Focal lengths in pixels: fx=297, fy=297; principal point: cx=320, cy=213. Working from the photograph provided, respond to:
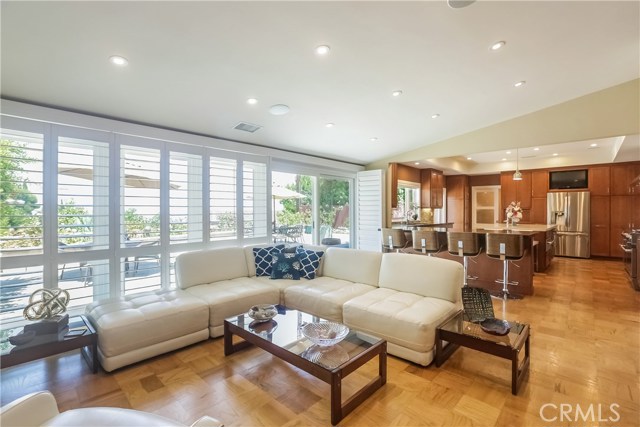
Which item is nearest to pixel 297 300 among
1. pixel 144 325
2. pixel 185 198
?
pixel 144 325

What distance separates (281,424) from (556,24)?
3.59 metres

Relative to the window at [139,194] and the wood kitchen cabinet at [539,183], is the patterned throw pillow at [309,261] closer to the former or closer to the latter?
the window at [139,194]

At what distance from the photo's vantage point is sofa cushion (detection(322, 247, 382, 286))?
3.48 metres

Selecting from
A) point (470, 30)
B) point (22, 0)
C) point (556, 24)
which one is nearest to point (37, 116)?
point (22, 0)

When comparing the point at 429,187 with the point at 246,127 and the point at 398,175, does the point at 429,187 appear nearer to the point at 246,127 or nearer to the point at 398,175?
the point at 398,175

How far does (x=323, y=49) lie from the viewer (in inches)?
97.7

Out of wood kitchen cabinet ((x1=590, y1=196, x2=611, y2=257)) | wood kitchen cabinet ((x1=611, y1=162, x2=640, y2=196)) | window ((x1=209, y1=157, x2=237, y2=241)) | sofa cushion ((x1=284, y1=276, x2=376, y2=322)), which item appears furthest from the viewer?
wood kitchen cabinet ((x1=590, y1=196, x2=611, y2=257))

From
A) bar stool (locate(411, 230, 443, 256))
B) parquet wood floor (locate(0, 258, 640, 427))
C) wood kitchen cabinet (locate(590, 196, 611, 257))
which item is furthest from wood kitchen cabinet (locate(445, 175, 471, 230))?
parquet wood floor (locate(0, 258, 640, 427))

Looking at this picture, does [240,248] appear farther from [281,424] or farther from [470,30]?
[470,30]

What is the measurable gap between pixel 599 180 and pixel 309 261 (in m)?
7.71

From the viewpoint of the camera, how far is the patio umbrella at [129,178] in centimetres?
293

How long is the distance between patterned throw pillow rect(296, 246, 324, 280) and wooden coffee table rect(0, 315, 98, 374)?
2.15 m

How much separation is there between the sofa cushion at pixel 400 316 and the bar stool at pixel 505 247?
5.61 ft

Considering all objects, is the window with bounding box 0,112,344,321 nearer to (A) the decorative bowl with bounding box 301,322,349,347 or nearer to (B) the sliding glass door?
(B) the sliding glass door
